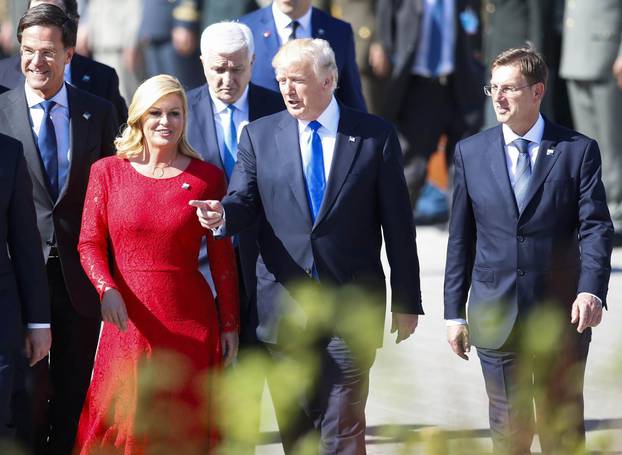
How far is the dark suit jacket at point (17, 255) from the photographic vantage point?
470 centimetres

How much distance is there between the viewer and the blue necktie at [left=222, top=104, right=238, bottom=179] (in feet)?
18.9

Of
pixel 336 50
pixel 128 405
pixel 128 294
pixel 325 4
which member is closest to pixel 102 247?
pixel 128 294

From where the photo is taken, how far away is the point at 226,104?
5.81m

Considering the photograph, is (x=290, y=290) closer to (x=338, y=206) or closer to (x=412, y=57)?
(x=338, y=206)

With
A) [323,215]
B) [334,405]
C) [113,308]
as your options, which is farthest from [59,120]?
[334,405]

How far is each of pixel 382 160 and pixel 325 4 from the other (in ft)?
19.9

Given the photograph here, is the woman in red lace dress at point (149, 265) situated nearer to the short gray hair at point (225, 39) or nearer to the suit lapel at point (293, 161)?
the suit lapel at point (293, 161)

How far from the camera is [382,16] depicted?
11.1m

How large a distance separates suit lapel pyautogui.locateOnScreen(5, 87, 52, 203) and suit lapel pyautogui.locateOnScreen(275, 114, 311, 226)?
0.90 metres

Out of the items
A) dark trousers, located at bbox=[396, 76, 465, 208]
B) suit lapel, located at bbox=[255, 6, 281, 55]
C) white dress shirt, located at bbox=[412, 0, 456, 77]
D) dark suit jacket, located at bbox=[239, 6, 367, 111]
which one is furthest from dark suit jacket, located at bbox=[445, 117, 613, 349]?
white dress shirt, located at bbox=[412, 0, 456, 77]

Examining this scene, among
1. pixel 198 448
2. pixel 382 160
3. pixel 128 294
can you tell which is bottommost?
pixel 198 448

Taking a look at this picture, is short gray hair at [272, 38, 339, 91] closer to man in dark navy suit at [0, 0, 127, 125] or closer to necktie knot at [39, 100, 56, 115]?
necktie knot at [39, 100, 56, 115]

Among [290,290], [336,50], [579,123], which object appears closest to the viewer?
[290,290]

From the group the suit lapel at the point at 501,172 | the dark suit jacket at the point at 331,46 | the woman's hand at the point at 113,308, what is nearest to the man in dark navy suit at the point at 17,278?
the woman's hand at the point at 113,308
